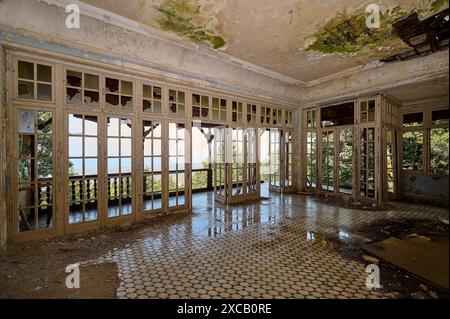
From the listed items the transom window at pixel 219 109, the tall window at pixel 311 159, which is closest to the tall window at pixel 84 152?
the transom window at pixel 219 109

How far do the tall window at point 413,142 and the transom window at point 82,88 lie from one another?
8.12 m

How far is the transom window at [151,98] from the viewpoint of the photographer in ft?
14.6

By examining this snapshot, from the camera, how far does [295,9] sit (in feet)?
11.5

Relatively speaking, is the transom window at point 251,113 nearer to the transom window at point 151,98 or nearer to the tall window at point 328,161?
the tall window at point 328,161

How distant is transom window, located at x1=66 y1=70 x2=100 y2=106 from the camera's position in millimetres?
3715

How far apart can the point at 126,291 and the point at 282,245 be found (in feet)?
6.89

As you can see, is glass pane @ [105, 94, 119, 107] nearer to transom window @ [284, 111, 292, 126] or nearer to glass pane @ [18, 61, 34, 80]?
glass pane @ [18, 61, 34, 80]

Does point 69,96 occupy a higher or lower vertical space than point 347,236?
higher

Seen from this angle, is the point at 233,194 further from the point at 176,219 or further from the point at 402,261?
the point at 402,261

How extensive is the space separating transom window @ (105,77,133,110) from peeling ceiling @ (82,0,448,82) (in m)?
1.11

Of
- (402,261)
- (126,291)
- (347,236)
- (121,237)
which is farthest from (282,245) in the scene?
(121,237)

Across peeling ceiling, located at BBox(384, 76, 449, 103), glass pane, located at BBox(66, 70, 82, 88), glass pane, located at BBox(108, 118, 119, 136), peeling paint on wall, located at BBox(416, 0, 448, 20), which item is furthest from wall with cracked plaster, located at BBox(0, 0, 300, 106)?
peeling ceiling, located at BBox(384, 76, 449, 103)
